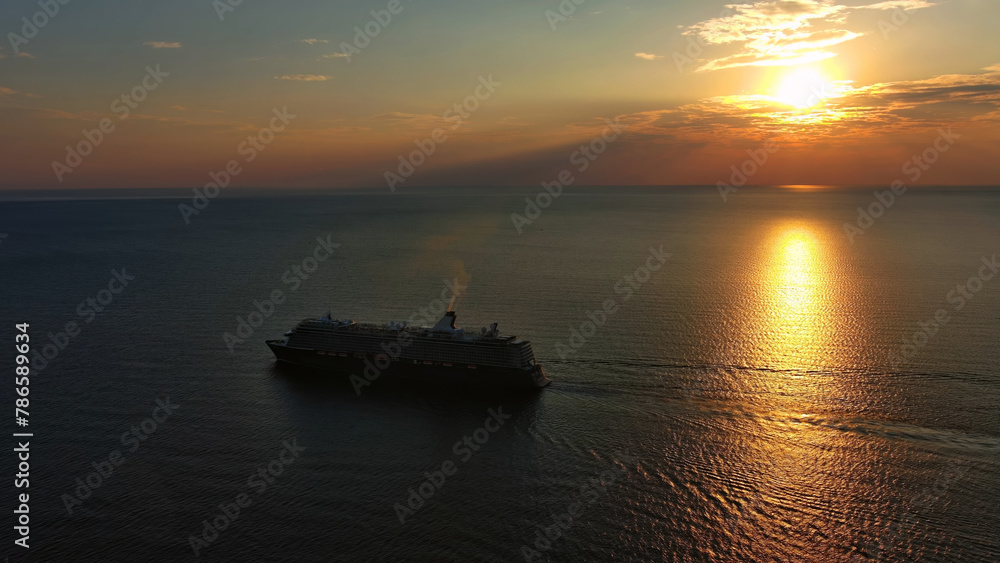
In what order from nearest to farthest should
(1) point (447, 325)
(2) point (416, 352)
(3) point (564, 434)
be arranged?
1. (3) point (564, 434)
2. (2) point (416, 352)
3. (1) point (447, 325)

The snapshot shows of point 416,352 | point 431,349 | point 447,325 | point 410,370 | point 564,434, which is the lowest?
point 564,434

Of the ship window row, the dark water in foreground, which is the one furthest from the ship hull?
the dark water in foreground

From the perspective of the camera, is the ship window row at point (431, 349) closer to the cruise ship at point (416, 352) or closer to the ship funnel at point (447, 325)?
the cruise ship at point (416, 352)

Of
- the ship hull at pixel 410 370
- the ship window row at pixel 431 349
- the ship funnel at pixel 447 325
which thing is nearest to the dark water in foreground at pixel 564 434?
the ship hull at pixel 410 370

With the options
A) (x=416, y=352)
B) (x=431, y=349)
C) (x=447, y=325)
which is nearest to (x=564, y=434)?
(x=431, y=349)

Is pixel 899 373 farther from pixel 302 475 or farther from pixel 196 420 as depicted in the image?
pixel 196 420

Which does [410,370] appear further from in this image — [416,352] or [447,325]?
[447,325]

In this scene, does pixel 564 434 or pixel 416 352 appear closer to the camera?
pixel 564 434

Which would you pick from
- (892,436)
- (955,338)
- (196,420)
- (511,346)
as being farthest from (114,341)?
(955,338)
